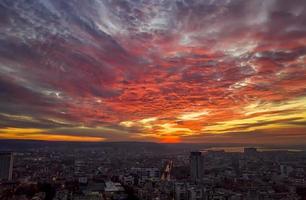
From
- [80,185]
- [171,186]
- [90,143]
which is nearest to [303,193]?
[171,186]

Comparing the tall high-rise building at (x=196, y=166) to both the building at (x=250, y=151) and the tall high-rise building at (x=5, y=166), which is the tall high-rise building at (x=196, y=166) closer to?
the tall high-rise building at (x=5, y=166)

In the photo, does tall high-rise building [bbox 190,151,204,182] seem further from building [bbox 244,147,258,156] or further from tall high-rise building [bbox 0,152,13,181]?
building [bbox 244,147,258,156]

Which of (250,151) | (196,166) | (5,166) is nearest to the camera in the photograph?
(5,166)

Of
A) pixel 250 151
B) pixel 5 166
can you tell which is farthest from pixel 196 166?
pixel 250 151

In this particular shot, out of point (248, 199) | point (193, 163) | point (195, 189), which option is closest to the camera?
point (248, 199)

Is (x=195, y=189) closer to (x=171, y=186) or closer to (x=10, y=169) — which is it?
(x=171, y=186)

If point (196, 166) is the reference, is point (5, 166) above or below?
above

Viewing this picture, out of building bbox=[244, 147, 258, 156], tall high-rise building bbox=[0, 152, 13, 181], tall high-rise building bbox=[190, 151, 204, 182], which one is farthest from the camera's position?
building bbox=[244, 147, 258, 156]

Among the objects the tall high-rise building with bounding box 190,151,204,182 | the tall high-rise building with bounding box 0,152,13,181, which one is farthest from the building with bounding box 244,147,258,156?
the tall high-rise building with bounding box 0,152,13,181

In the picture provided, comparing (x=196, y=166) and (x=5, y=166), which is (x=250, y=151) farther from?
(x=5, y=166)

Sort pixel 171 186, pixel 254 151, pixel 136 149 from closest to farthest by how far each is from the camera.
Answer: pixel 171 186, pixel 254 151, pixel 136 149

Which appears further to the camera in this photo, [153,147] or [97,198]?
[153,147]
